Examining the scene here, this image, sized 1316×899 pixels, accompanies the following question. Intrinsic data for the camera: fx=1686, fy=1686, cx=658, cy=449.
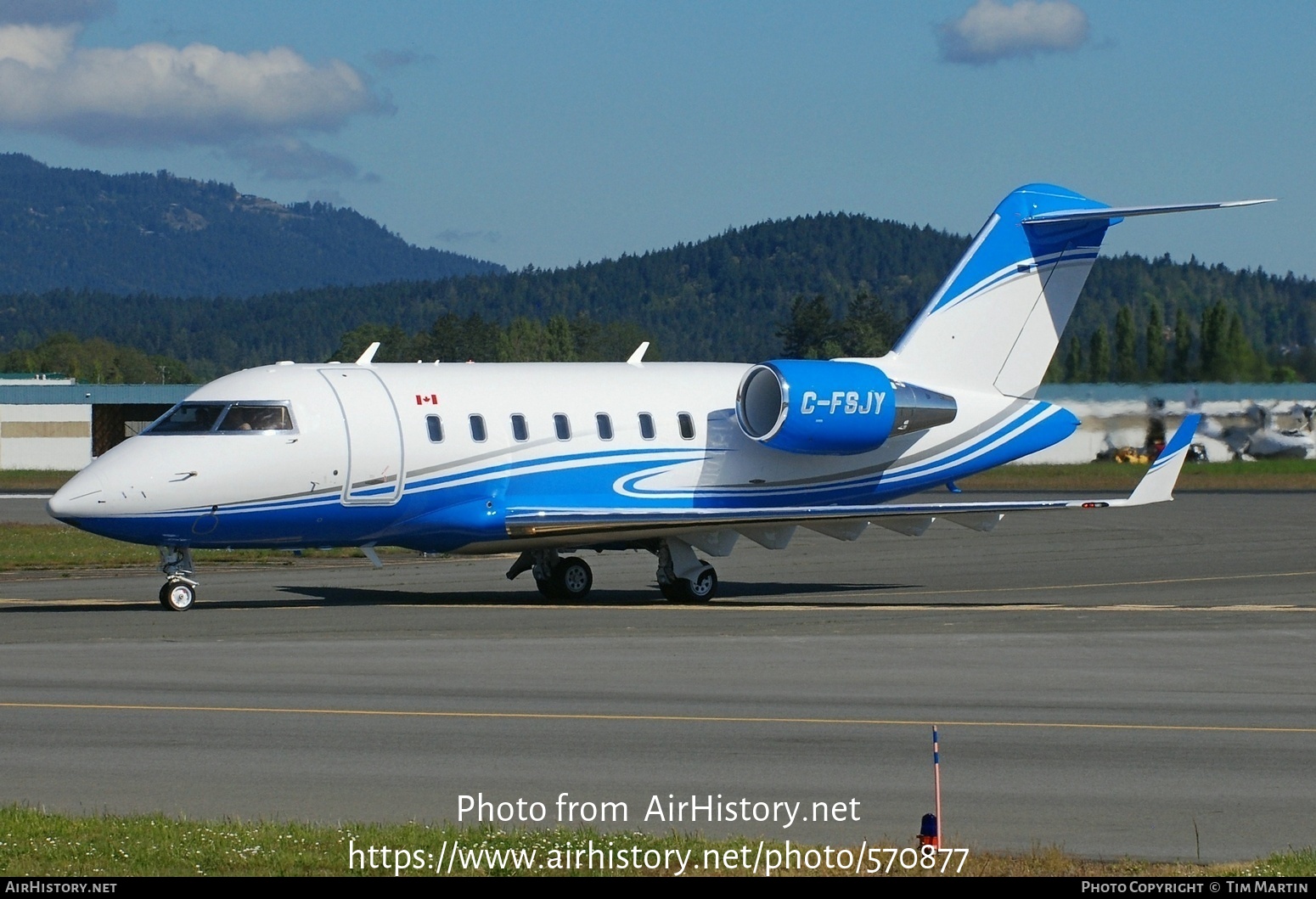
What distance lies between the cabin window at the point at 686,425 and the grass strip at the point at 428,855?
1817 centimetres

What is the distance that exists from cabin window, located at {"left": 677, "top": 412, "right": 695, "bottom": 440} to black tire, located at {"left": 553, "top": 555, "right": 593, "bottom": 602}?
281cm

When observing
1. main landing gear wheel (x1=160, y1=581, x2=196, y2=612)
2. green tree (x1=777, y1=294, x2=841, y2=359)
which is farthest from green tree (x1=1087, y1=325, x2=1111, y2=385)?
green tree (x1=777, y1=294, x2=841, y2=359)

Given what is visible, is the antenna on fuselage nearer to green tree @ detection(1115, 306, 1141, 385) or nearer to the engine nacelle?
the engine nacelle

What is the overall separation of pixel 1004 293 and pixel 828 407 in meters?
4.78

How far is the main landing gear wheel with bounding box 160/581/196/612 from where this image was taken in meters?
25.6

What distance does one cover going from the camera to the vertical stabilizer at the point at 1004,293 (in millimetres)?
30484

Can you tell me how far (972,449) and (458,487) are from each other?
970cm

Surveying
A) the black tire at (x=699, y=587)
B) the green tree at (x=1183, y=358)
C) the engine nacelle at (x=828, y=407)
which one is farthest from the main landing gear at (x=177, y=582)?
the green tree at (x=1183, y=358)

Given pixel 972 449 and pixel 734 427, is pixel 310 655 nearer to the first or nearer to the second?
pixel 734 427

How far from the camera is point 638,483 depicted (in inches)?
1109

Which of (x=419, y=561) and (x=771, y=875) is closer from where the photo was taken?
(x=771, y=875)

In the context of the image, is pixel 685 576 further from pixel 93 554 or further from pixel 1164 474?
pixel 93 554

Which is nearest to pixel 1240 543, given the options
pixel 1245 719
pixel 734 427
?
pixel 734 427

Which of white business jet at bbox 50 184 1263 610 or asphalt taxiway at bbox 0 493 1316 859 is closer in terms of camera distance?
asphalt taxiway at bbox 0 493 1316 859
